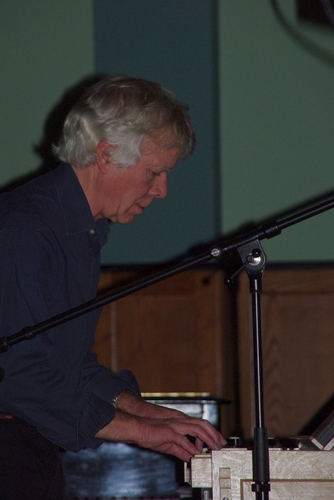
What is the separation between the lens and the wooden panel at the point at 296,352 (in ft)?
9.78

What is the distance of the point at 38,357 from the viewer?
138 cm

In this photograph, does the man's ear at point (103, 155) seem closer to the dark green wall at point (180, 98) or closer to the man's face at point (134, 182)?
the man's face at point (134, 182)

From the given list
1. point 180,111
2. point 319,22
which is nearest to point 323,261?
point 319,22

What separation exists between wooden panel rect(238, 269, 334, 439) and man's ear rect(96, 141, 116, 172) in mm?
1516

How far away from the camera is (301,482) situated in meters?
1.32

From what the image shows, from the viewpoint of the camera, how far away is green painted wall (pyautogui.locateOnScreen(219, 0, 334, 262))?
3.07 m

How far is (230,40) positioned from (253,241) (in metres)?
2.02

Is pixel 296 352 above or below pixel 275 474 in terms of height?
above

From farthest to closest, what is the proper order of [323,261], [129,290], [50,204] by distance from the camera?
1. [323,261]
2. [50,204]
3. [129,290]

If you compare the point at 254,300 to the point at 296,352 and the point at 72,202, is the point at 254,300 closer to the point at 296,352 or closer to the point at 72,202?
the point at 72,202

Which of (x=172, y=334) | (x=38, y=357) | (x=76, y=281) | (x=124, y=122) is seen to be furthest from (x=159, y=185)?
(x=172, y=334)

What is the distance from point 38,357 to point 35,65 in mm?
2144

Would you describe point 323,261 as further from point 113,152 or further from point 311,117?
point 113,152

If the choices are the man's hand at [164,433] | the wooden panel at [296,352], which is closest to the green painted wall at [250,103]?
the wooden panel at [296,352]
